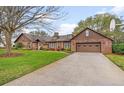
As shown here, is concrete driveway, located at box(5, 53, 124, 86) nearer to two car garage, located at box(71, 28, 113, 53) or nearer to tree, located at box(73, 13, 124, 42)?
two car garage, located at box(71, 28, 113, 53)

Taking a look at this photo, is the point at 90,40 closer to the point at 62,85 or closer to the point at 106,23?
the point at 106,23

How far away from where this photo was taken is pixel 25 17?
19922mm

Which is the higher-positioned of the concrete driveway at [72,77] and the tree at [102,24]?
the tree at [102,24]

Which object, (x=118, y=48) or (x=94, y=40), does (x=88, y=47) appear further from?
(x=118, y=48)

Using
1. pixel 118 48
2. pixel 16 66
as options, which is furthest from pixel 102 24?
pixel 16 66

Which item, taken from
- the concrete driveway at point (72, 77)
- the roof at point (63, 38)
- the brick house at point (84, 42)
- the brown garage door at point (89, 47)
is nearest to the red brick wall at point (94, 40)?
the brick house at point (84, 42)

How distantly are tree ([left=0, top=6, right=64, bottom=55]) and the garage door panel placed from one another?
47.6 ft

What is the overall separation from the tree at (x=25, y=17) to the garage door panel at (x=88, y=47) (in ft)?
47.6

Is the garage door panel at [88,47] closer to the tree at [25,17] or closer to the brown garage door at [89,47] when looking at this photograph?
the brown garage door at [89,47]

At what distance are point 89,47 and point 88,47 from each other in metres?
0.18

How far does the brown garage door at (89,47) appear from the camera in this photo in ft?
105

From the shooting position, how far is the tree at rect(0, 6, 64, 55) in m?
18.9

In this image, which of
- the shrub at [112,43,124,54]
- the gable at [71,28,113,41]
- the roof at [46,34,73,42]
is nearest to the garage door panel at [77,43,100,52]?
the gable at [71,28,113,41]
